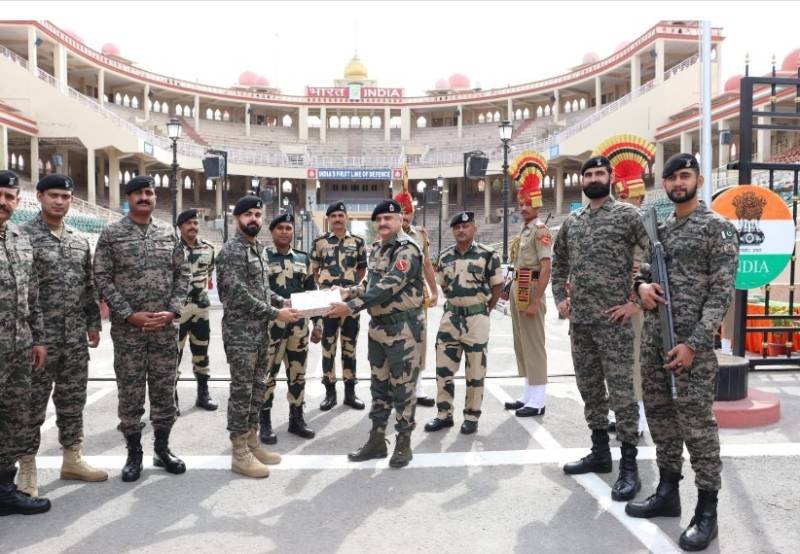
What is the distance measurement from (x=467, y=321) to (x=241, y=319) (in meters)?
1.99

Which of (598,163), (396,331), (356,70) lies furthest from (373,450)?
(356,70)

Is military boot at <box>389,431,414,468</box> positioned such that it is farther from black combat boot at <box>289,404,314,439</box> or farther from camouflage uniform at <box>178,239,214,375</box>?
camouflage uniform at <box>178,239,214,375</box>

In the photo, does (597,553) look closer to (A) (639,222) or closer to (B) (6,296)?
(A) (639,222)

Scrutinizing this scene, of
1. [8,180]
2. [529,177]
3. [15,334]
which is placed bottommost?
[15,334]

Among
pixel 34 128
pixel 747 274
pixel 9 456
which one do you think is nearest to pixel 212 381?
pixel 9 456

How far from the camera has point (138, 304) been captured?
3.99m

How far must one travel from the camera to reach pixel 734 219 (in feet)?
20.2

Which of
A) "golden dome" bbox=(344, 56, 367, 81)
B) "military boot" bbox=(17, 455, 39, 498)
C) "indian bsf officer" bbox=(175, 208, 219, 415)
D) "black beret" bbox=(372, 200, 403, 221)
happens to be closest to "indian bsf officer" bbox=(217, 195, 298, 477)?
"black beret" bbox=(372, 200, 403, 221)

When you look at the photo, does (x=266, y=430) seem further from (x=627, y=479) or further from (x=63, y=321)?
(x=627, y=479)

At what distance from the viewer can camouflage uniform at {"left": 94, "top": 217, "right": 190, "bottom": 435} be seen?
3.97m

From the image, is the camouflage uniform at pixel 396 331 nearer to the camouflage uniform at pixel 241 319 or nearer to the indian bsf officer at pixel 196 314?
the camouflage uniform at pixel 241 319

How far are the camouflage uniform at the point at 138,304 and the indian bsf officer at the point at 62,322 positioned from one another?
0.15 meters

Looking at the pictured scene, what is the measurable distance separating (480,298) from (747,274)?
3038 millimetres

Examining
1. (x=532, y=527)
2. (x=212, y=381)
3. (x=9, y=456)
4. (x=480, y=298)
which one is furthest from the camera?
(x=212, y=381)
